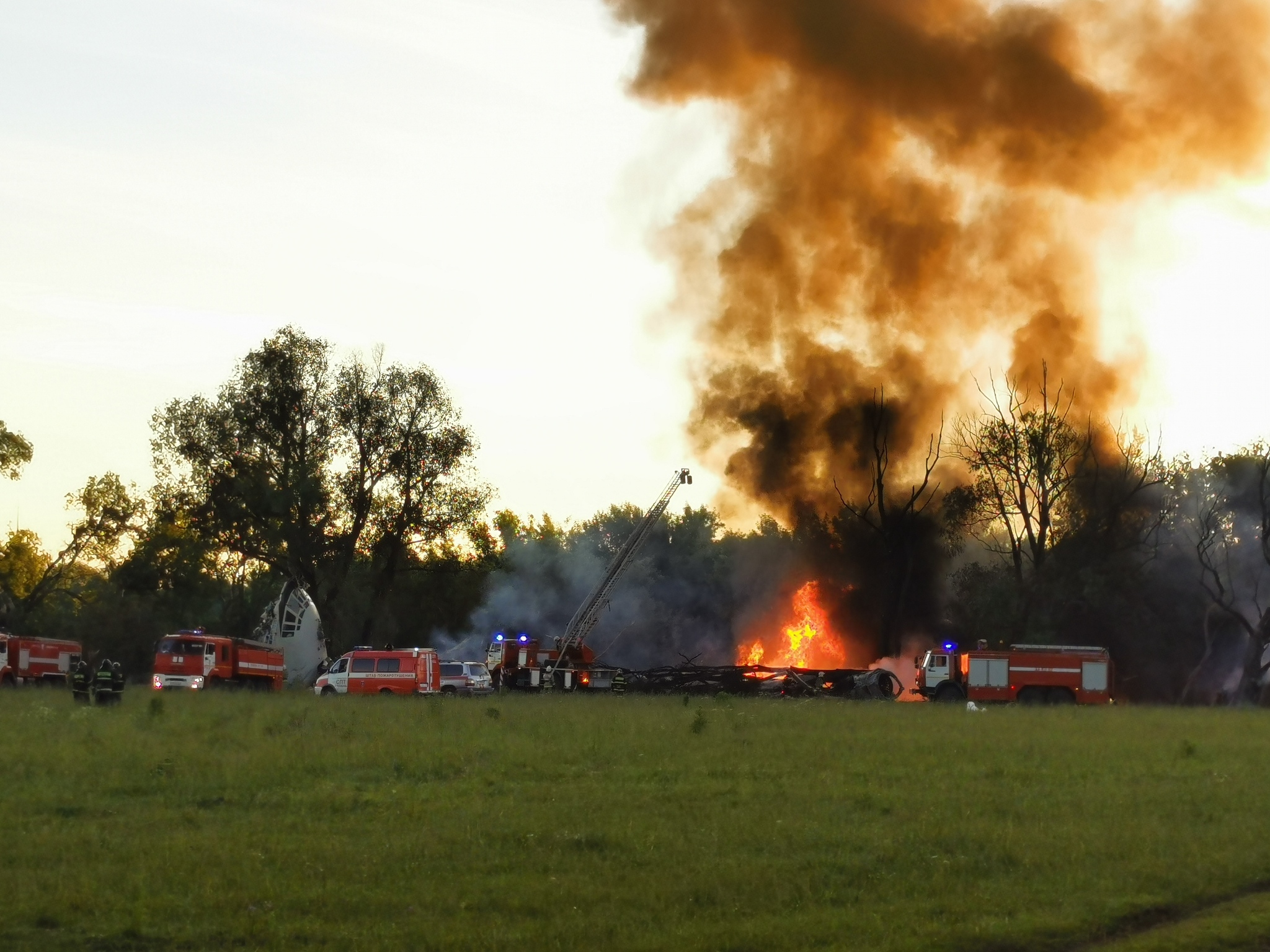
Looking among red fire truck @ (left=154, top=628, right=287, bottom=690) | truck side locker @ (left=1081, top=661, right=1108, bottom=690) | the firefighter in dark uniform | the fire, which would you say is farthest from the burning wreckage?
the firefighter in dark uniform

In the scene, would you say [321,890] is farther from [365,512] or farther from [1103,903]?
[365,512]

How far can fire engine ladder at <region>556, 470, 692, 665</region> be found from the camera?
7044cm

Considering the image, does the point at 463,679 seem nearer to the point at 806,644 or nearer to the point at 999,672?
the point at 806,644

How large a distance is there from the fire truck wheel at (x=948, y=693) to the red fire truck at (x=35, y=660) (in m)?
32.2

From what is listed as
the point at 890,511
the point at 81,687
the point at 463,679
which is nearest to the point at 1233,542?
the point at 890,511

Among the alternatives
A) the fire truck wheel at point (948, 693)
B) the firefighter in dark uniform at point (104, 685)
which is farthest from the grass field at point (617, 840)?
the fire truck wheel at point (948, 693)

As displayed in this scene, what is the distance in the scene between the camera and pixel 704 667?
58156 millimetres

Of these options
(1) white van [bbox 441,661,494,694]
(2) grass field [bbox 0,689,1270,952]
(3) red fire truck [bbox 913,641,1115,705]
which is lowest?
(2) grass field [bbox 0,689,1270,952]

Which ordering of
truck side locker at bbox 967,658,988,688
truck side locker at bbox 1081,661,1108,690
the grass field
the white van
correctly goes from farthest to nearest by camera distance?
the white van, truck side locker at bbox 967,658,988,688, truck side locker at bbox 1081,661,1108,690, the grass field

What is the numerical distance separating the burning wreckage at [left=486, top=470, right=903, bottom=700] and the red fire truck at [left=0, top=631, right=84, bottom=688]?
17.9 meters

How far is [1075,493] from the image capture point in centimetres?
6819

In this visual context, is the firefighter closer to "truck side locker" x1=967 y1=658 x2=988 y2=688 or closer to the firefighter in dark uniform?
the firefighter in dark uniform

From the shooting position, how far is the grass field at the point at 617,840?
12023 millimetres

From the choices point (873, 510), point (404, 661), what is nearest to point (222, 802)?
point (404, 661)
